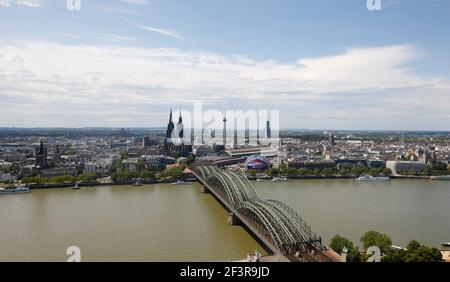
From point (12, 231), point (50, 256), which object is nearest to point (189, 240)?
point (50, 256)

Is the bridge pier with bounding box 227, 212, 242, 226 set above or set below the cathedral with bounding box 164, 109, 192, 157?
below

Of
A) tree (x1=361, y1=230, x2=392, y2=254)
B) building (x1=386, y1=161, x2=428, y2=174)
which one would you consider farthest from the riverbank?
tree (x1=361, y1=230, x2=392, y2=254)

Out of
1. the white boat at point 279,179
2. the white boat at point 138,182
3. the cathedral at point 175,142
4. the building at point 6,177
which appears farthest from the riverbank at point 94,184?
the cathedral at point 175,142

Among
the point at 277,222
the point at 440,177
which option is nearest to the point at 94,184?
the point at 277,222

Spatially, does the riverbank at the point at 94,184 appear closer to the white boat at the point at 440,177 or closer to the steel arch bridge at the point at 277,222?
the steel arch bridge at the point at 277,222

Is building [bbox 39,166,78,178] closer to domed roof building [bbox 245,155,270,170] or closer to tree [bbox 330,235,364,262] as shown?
domed roof building [bbox 245,155,270,170]

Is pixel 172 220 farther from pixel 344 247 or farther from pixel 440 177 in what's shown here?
pixel 440 177
